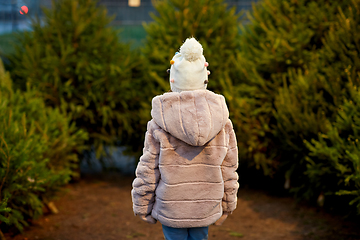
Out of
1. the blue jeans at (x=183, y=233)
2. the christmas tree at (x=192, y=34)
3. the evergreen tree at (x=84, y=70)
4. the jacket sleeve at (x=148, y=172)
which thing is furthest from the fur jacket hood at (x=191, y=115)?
the evergreen tree at (x=84, y=70)

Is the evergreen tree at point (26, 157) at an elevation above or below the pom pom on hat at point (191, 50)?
below

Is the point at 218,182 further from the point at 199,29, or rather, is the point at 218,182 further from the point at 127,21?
the point at 127,21

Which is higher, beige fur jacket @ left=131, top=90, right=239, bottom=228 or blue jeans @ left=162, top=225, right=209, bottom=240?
Answer: beige fur jacket @ left=131, top=90, right=239, bottom=228

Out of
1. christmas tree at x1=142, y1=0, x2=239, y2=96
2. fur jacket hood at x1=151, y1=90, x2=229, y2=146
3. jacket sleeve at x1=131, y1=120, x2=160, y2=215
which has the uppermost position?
christmas tree at x1=142, y1=0, x2=239, y2=96

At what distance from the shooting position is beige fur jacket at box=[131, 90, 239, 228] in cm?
244

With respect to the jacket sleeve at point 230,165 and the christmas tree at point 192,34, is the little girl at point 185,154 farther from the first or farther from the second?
the christmas tree at point 192,34

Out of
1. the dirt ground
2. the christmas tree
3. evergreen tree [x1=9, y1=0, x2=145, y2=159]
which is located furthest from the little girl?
evergreen tree [x1=9, y1=0, x2=145, y2=159]

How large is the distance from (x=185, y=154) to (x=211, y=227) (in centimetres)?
262

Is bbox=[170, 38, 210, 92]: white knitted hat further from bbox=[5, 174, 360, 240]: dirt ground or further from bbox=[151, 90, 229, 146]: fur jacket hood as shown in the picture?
bbox=[5, 174, 360, 240]: dirt ground

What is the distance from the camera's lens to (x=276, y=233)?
4523 millimetres

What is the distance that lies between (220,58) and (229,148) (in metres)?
3.92

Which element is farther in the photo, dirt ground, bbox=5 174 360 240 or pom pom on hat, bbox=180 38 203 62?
dirt ground, bbox=5 174 360 240

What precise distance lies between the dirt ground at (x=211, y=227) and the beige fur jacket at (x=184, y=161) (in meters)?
2.11

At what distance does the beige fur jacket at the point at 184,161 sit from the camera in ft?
8.00
